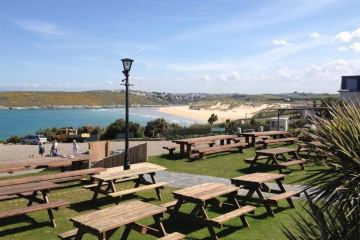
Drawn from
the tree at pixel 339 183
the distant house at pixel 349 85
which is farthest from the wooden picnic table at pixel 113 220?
the distant house at pixel 349 85

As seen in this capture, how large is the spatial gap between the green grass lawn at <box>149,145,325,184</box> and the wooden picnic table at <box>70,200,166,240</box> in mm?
6783

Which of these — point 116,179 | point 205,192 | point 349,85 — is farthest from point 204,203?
point 349,85

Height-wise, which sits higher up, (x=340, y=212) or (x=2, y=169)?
(x=340, y=212)

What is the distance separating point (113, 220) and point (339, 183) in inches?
134

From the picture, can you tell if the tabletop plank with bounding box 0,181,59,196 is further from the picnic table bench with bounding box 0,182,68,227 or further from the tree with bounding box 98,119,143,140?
the tree with bounding box 98,119,143,140

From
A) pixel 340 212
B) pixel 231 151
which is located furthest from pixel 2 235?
pixel 231 151

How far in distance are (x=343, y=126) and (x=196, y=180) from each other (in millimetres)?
8833

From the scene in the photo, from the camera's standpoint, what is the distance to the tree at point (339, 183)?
12.1ft

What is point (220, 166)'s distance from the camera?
49.5 feet

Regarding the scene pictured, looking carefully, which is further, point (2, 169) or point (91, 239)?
point (2, 169)

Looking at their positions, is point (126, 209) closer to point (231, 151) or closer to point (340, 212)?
point (340, 212)

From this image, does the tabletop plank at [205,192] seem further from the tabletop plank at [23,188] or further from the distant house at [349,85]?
the distant house at [349,85]

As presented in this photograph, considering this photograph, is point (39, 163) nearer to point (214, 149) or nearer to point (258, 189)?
point (258, 189)

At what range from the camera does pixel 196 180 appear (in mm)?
12734
